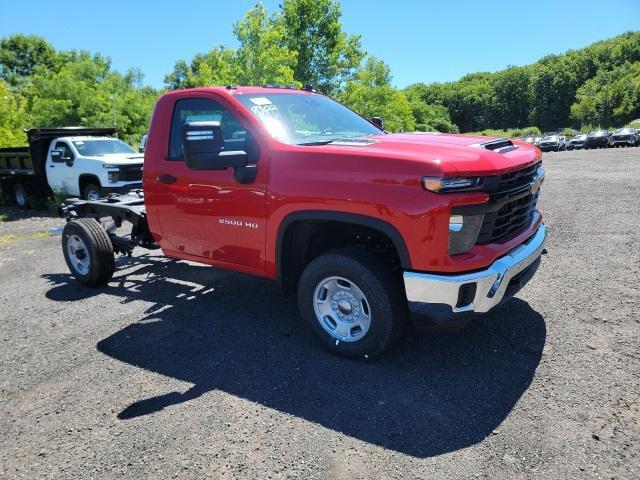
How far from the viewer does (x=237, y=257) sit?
4301 millimetres

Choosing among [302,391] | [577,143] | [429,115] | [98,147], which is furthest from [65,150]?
[429,115]

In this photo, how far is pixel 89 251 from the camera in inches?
221

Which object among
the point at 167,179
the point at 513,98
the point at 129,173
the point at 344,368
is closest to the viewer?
the point at 344,368

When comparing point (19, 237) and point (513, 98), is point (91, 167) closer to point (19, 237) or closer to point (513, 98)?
→ point (19, 237)

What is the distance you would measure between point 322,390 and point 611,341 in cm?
234

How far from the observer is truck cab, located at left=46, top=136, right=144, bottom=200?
11406 mm

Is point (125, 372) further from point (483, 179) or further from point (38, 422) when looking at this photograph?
point (483, 179)

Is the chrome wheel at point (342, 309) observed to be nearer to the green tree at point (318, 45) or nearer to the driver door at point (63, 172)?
the driver door at point (63, 172)

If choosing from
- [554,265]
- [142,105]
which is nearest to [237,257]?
[554,265]

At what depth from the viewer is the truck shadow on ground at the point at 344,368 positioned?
3.05m

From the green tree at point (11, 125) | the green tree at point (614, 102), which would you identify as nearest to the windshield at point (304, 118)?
the green tree at point (11, 125)

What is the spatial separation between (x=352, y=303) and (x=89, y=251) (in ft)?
11.3

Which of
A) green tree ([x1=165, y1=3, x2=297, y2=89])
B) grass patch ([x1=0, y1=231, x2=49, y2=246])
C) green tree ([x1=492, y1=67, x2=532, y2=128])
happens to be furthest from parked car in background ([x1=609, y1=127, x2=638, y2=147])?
green tree ([x1=492, y1=67, x2=532, y2=128])

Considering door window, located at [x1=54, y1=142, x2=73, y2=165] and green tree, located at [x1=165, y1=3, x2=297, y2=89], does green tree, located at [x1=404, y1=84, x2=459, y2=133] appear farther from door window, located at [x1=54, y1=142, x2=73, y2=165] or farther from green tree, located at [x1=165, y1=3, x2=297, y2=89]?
door window, located at [x1=54, y1=142, x2=73, y2=165]
